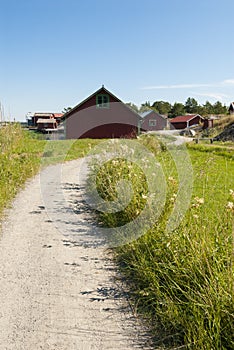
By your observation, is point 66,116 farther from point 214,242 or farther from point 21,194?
point 214,242

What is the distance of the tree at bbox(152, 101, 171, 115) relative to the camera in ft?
259

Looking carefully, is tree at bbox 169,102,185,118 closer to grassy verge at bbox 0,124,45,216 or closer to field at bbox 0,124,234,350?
grassy verge at bbox 0,124,45,216

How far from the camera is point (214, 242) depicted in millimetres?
3287

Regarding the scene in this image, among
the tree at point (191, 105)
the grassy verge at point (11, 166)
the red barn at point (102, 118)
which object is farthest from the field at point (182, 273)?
the tree at point (191, 105)

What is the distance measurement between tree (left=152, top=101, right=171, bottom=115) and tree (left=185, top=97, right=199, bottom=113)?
4.47 metres

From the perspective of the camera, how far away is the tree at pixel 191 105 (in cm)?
7581

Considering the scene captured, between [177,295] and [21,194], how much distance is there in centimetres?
523

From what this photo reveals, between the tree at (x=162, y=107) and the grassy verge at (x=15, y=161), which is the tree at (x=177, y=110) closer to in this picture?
the tree at (x=162, y=107)

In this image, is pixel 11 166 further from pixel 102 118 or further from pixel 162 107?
pixel 162 107

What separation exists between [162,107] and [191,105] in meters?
6.85

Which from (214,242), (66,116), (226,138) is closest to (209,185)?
(214,242)

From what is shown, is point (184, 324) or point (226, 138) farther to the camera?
point (226, 138)

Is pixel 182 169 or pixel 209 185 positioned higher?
pixel 182 169

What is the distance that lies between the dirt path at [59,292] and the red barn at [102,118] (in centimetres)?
2441
